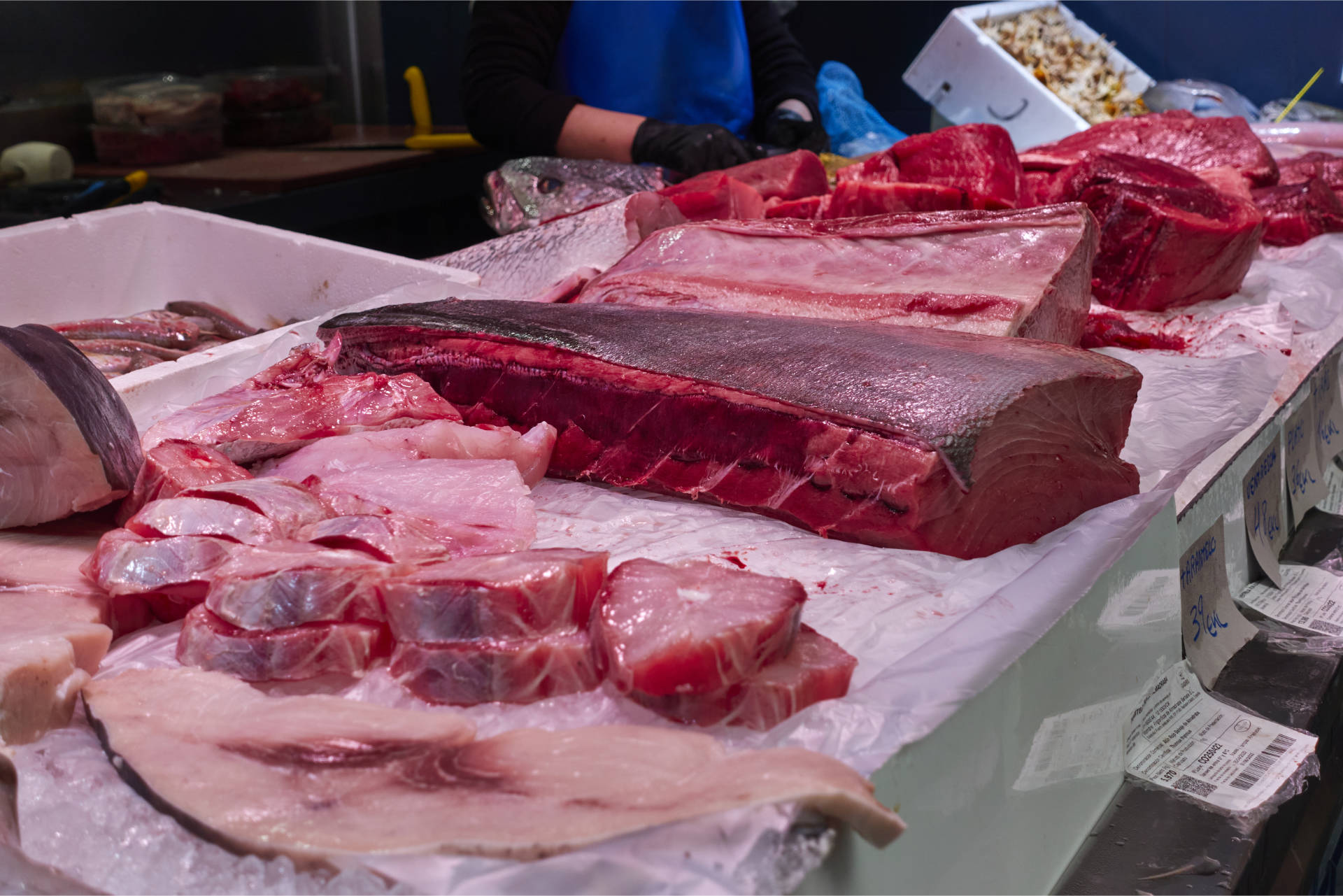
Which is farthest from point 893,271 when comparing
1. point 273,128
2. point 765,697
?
point 273,128

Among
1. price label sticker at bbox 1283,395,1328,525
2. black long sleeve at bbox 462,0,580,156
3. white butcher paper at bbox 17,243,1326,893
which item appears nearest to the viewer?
white butcher paper at bbox 17,243,1326,893

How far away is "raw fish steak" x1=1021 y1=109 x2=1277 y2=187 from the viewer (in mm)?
3229

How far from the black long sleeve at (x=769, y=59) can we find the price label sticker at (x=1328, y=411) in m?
3.09

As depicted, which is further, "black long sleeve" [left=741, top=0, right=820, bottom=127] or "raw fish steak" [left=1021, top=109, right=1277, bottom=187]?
"black long sleeve" [left=741, top=0, right=820, bottom=127]

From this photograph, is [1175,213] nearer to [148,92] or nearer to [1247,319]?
[1247,319]

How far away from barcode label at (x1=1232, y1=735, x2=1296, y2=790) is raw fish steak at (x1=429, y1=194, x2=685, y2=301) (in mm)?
1647

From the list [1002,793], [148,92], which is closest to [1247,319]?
[1002,793]

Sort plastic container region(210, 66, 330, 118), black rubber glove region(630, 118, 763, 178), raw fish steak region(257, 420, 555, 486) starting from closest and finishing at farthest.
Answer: raw fish steak region(257, 420, 555, 486) < black rubber glove region(630, 118, 763, 178) < plastic container region(210, 66, 330, 118)

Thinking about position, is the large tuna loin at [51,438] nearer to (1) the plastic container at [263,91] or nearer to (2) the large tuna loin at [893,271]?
(2) the large tuna loin at [893,271]

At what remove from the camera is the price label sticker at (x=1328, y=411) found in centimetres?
248

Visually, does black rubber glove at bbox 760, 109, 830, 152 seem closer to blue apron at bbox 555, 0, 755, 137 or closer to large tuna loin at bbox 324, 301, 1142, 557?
blue apron at bbox 555, 0, 755, 137

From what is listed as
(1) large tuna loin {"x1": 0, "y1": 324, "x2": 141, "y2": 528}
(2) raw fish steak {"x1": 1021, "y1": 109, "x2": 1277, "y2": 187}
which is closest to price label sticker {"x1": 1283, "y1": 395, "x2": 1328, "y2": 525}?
(2) raw fish steak {"x1": 1021, "y1": 109, "x2": 1277, "y2": 187}

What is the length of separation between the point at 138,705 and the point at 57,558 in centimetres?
38

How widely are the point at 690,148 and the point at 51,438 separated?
2.91m
